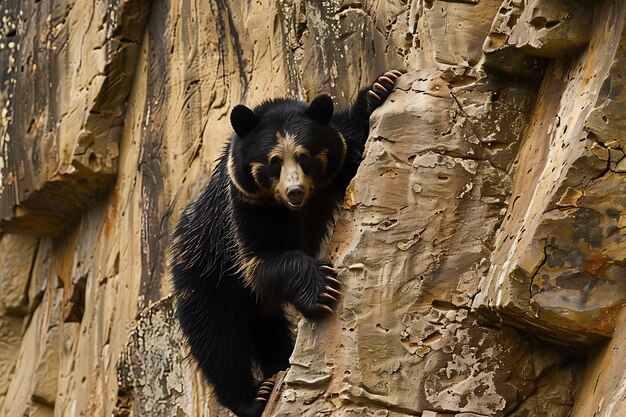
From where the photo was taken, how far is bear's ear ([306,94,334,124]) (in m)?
6.92

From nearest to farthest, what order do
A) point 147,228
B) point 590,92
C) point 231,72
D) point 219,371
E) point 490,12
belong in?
point 590,92
point 490,12
point 219,371
point 231,72
point 147,228

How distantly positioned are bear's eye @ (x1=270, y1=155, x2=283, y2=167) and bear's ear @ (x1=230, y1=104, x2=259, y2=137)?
33 centimetres

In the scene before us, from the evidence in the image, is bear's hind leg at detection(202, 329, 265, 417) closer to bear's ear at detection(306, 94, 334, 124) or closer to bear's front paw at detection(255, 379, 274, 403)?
bear's front paw at detection(255, 379, 274, 403)

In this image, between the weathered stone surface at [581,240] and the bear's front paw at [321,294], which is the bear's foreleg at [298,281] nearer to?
the bear's front paw at [321,294]

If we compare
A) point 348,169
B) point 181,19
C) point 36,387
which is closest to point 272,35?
point 181,19

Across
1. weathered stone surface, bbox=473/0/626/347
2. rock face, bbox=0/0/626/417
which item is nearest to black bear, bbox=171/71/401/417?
rock face, bbox=0/0/626/417

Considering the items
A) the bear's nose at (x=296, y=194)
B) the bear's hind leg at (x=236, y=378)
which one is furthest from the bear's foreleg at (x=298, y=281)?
the bear's hind leg at (x=236, y=378)

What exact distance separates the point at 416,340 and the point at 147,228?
525 centimetres

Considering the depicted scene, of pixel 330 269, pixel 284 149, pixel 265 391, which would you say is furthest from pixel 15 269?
pixel 330 269

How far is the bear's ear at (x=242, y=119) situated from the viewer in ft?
22.9

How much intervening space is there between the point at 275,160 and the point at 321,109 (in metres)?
0.44

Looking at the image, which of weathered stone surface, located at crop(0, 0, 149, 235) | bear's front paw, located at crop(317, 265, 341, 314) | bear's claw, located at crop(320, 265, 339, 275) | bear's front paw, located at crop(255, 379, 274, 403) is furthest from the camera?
weathered stone surface, located at crop(0, 0, 149, 235)

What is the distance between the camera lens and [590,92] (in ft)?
17.4

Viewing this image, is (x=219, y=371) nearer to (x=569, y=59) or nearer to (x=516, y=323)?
(x=516, y=323)
